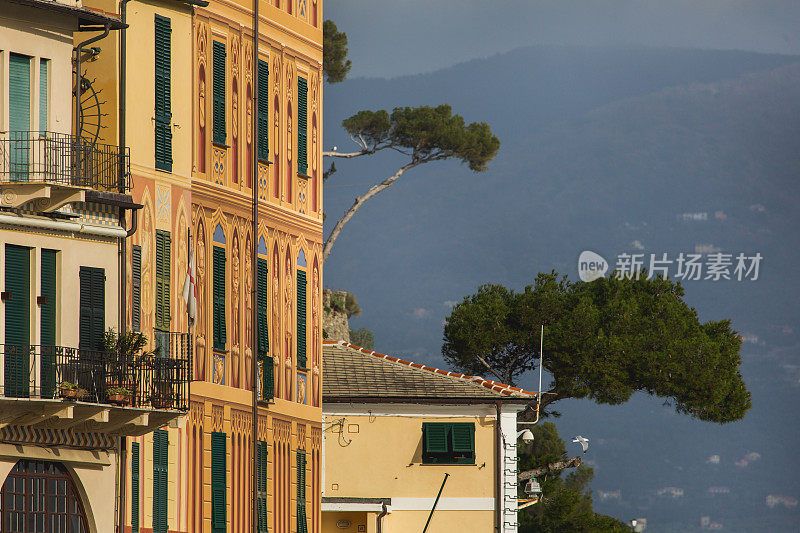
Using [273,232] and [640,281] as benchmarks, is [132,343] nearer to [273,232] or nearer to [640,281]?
[273,232]

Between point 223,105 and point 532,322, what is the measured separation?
41551 millimetres

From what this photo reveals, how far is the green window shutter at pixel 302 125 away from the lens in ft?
133

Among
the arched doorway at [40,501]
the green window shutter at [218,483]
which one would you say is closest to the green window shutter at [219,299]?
the green window shutter at [218,483]

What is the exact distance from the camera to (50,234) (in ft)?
97.4

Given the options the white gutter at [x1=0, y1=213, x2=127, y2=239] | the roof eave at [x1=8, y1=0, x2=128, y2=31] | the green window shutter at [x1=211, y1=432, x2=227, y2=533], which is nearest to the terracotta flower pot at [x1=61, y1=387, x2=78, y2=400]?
the white gutter at [x1=0, y1=213, x2=127, y2=239]

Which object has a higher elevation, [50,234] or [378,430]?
[50,234]

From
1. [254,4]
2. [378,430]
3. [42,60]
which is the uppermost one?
[254,4]

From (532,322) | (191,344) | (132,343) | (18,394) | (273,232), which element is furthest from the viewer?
(532,322)

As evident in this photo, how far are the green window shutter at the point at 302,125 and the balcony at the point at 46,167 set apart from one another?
9.91 meters

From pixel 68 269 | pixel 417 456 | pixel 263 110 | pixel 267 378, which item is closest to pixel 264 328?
pixel 267 378

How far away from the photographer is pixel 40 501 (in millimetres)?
29359

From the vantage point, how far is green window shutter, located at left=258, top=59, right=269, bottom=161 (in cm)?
3819

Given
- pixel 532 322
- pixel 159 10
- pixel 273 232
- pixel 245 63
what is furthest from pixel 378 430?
pixel 532 322

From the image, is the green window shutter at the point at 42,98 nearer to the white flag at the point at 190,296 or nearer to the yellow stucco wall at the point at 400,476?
the white flag at the point at 190,296
